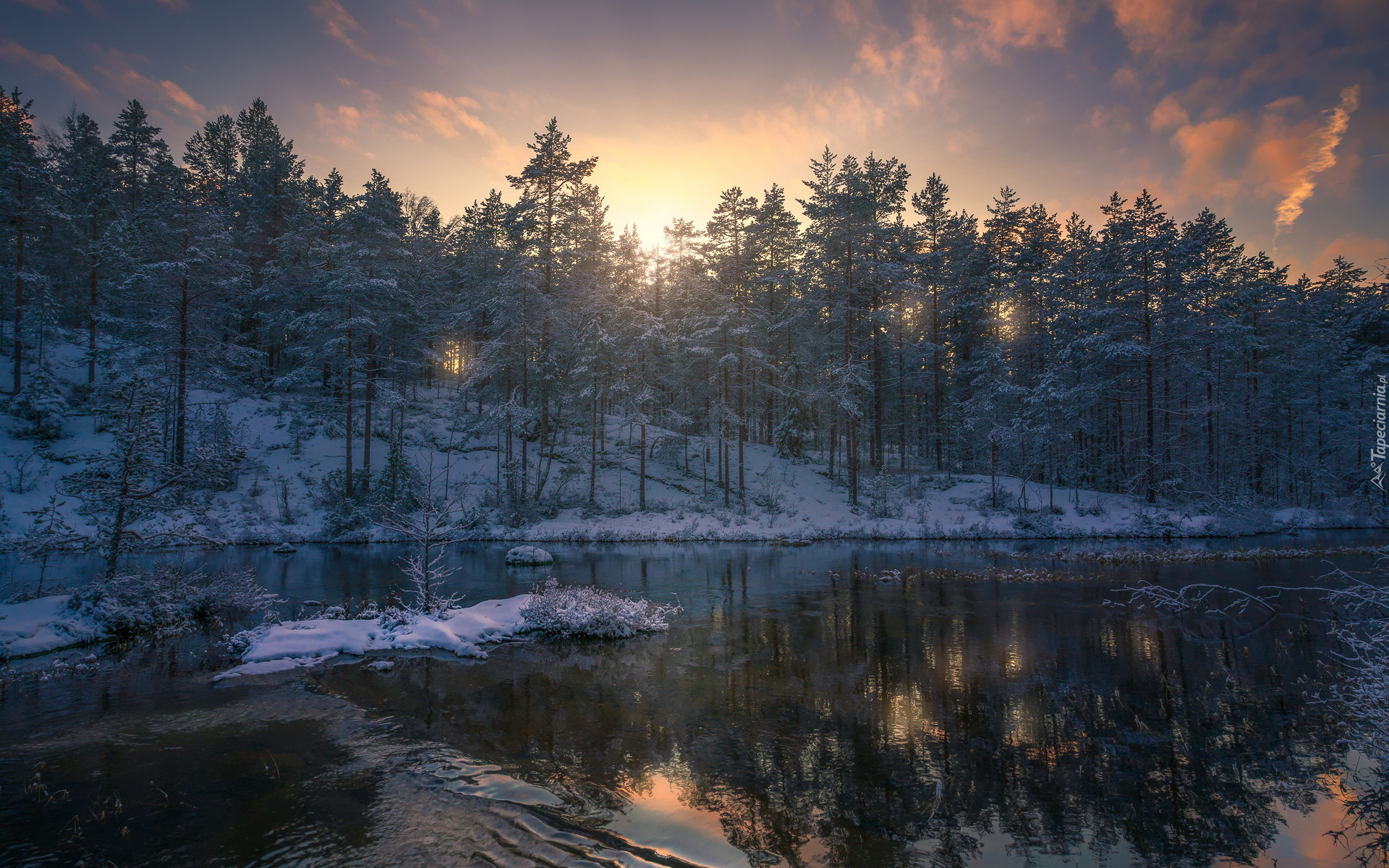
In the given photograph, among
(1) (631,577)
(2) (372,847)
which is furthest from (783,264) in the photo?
(2) (372,847)

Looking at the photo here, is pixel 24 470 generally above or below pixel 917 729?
above

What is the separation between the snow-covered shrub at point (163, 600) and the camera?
446 inches

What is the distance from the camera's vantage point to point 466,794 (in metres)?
5.73

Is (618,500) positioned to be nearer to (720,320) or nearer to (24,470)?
(720,320)

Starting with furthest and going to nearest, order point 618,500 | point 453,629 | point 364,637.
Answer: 1. point 618,500
2. point 453,629
3. point 364,637

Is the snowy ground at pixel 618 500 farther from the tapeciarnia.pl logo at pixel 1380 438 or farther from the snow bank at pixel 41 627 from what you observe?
the snow bank at pixel 41 627

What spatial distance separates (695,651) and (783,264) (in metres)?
38.5

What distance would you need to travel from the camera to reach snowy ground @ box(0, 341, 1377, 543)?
1061 inches

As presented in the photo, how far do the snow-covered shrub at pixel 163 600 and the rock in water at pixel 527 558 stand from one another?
799cm

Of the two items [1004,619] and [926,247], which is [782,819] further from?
[926,247]

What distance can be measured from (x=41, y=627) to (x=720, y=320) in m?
28.6

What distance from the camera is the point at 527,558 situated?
20797 millimetres

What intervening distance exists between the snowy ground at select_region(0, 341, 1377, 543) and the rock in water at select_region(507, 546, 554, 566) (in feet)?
21.2

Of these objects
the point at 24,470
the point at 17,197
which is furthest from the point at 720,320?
the point at 17,197
